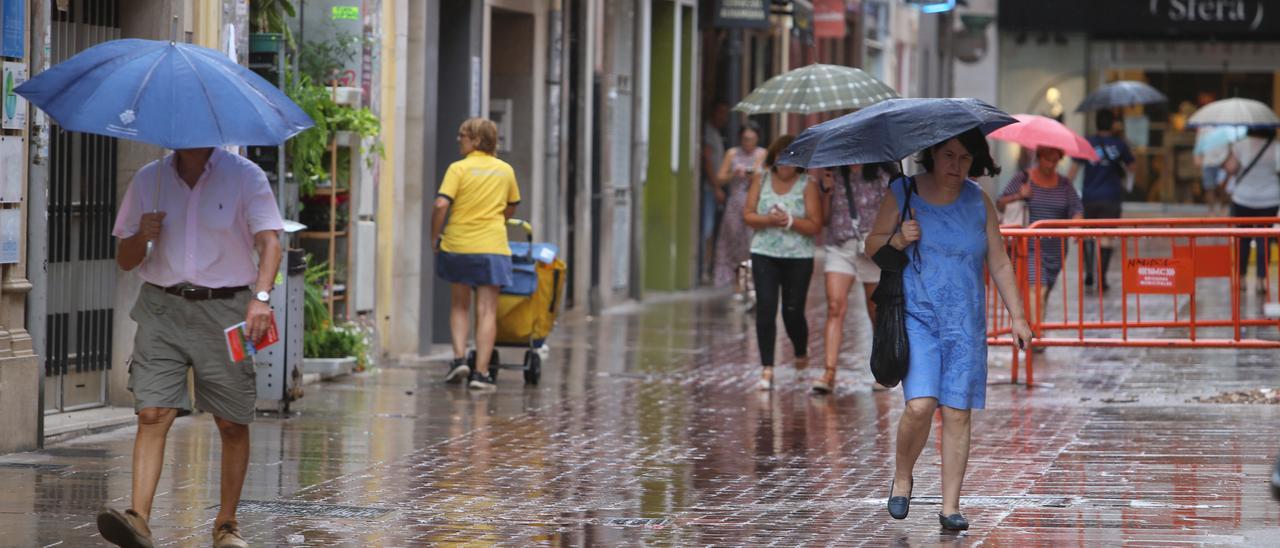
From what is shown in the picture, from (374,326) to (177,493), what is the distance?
622 cm

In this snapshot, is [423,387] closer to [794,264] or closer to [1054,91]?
[794,264]

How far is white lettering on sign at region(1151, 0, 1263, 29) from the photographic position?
42.4m

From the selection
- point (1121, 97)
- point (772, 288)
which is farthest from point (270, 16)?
Answer: point (1121, 97)

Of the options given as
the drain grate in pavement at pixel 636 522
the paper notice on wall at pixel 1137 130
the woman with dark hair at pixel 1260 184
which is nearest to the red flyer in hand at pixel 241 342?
the drain grate in pavement at pixel 636 522

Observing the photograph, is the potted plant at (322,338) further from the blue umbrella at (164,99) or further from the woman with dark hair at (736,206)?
the blue umbrella at (164,99)

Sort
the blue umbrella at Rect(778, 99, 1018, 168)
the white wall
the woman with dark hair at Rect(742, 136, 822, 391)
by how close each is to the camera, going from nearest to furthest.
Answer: the blue umbrella at Rect(778, 99, 1018, 168) → the woman with dark hair at Rect(742, 136, 822, 391) → the white wall

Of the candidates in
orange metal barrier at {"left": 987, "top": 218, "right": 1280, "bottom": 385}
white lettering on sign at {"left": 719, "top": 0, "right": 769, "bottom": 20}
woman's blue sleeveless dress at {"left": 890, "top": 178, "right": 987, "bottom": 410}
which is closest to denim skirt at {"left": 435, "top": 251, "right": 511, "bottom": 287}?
orange metal barrier at {"left": 987, "top": 218, "right": 1280, "bottom": 385}

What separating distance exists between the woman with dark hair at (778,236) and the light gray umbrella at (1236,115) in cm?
1199

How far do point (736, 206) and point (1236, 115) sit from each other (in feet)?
25.3

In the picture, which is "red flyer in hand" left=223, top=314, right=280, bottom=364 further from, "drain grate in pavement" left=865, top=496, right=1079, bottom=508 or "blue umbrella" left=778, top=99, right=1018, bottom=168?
"drain grate in pavement" left=865, top=496, right=1079, bottom=508

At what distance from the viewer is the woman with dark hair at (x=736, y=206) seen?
20.7 meters

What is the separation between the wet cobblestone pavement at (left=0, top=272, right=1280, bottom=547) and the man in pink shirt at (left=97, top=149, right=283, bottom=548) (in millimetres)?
657

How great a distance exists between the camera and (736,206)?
67.8 feet

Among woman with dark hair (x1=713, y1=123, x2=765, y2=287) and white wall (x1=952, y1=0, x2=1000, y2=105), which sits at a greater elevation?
white wall (x1=952, y1=0, x2=1000, y2=105)
